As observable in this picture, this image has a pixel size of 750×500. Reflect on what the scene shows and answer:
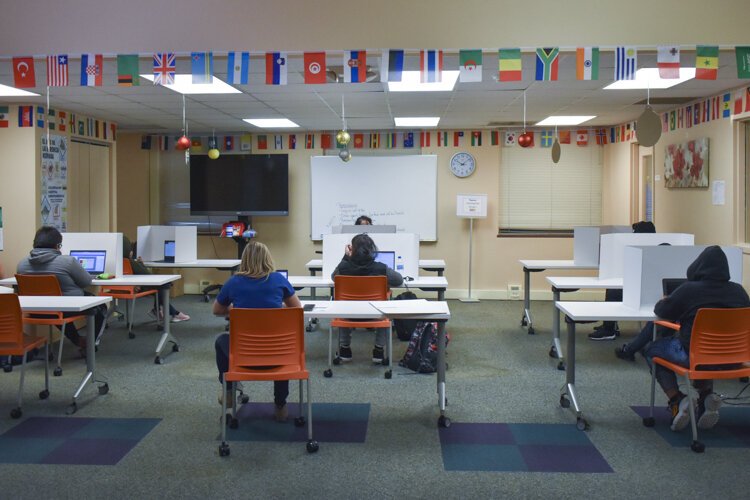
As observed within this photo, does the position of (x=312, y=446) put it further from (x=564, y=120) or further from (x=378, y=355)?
(x=564, y=120)

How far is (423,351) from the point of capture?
229 inches

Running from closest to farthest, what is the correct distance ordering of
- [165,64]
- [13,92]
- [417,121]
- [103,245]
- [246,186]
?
[165,64], [103,245], [13,92], [417,121], [246,186]

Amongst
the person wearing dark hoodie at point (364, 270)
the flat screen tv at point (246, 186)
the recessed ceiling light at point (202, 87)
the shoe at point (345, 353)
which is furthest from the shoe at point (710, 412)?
the flat screen tv at point (246, 186)

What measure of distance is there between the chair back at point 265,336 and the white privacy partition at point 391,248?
3.05m

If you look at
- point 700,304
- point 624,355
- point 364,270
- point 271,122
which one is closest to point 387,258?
point 364,270

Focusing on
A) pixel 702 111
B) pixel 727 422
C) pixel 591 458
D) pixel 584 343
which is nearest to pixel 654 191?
pixel 702 111

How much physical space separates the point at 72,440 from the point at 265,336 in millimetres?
1442

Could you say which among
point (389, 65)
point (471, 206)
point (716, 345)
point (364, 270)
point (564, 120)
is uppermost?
point (564, 120)

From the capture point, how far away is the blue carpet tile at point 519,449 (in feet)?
12.1

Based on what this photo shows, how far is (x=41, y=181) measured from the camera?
8031mm

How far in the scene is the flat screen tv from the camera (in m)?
10.6

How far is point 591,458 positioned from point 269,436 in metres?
1.92

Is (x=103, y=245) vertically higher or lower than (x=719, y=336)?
higher

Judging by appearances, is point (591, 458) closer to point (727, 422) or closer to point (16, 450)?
point (727, 422)
